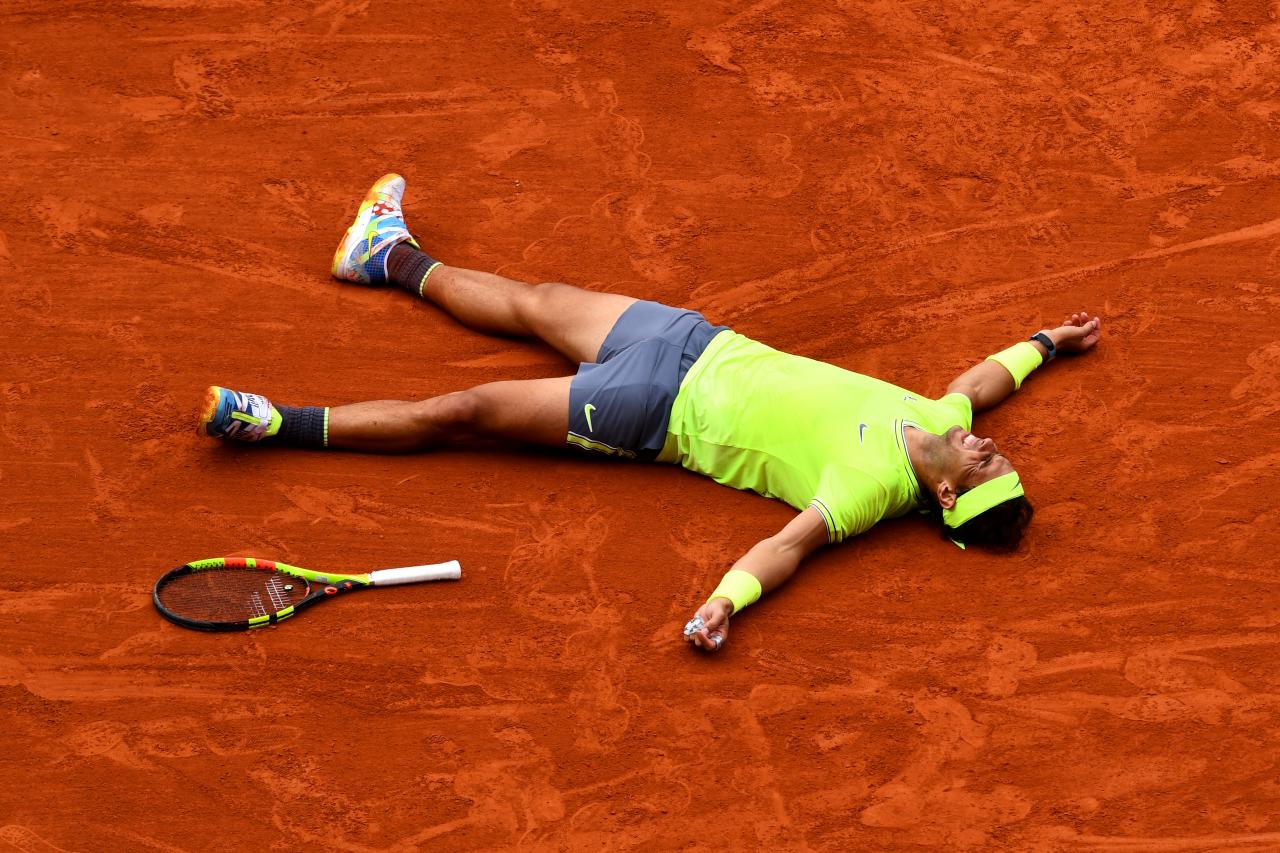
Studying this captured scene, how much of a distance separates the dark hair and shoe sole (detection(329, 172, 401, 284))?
10.0 ft

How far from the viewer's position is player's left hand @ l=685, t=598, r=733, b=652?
21.3ft

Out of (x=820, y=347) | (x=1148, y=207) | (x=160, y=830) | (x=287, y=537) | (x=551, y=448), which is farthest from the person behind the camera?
(x=1148, y=207)

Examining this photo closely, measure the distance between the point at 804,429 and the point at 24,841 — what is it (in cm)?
346

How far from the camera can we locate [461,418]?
7191 mm

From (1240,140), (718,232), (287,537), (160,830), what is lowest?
(160,830)

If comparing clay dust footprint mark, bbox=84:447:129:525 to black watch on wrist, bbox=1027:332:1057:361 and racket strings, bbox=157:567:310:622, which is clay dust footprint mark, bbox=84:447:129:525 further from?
black watch on wrist, bbox=1027:332:1057:361

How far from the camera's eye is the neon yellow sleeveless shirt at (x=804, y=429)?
691cm

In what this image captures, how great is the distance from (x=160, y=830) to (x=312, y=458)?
73.1 inches

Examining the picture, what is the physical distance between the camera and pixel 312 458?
7.25 metres

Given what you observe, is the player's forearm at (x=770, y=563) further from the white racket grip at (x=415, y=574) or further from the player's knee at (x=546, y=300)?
the player's knee at (x=546, y=300)

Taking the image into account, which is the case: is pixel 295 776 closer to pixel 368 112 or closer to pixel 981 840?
pixel 981 840

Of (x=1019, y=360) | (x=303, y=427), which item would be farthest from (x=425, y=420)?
(x=1019, y=360)

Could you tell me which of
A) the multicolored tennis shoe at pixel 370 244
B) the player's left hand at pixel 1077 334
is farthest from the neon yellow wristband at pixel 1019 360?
the multicolored tennis shoe at pixel 370 244

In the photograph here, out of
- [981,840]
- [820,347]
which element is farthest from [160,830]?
[820,347]
